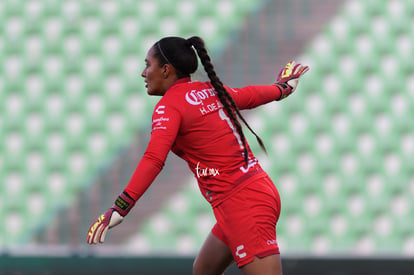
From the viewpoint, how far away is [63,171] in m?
5.41

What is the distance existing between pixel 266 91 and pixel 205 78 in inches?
99.6

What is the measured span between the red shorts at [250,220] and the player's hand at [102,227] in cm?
40

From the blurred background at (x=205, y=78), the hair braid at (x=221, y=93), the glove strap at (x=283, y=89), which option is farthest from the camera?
the blurred background at (x=205, y=78)

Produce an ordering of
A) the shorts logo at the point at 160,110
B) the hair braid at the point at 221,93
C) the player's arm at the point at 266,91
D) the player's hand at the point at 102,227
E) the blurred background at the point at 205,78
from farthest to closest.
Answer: the blurred background at the point at 205,78
the player's arm at the point at 266,91
the hair braid at the point at 221,93
the shorts logo at the point at 160,110
the player's hand at the point at 102,227

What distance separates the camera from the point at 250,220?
2.42 metres

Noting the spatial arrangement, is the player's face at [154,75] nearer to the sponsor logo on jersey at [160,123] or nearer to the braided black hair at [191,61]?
the braided black hair at [191,61]

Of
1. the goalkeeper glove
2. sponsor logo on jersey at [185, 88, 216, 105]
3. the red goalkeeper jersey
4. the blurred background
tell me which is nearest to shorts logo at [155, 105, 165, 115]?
the red goalkeeper jersey

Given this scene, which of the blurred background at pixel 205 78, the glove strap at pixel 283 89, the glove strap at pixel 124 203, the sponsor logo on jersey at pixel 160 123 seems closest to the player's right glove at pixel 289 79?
the glove strap at pixel 283 89

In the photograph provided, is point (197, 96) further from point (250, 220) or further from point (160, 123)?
point (250, 220)

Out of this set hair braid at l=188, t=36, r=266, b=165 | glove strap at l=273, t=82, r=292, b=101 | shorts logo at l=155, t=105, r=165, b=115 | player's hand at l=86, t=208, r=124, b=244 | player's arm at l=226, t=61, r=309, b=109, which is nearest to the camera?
player's hand at l=86, t=208, r=124, b=244

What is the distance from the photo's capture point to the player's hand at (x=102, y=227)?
7.50 feet

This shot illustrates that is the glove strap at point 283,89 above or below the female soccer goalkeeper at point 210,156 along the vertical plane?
above

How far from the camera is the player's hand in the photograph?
2287 mm

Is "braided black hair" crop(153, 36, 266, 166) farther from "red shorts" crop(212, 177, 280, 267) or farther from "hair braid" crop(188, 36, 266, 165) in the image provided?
"red shorts" crop(212, 177, 280, 267)
